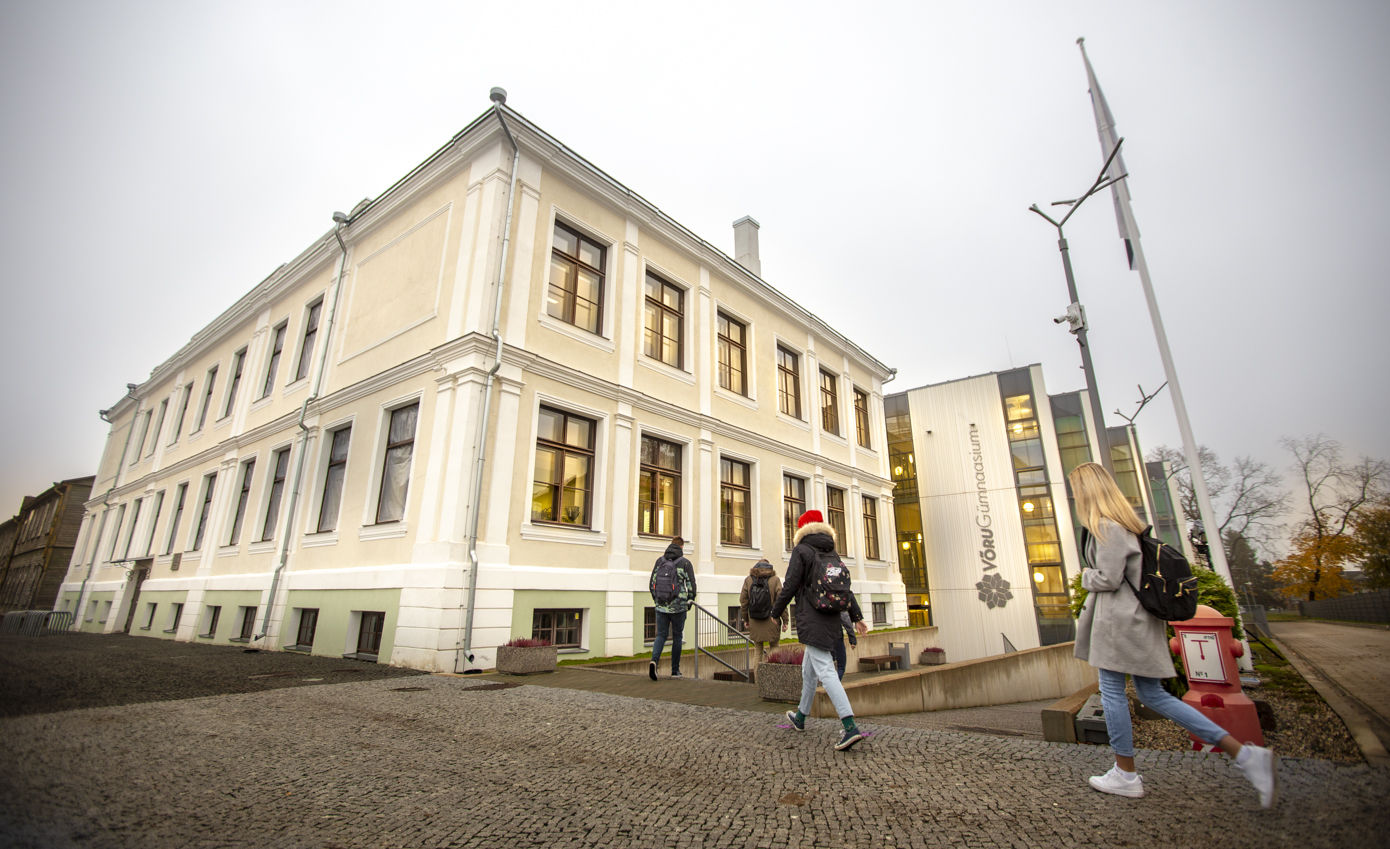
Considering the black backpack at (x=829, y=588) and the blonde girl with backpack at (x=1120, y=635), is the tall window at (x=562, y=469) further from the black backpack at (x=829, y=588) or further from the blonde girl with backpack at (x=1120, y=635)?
the blonde girl with backpack at (x=1120, y=635)

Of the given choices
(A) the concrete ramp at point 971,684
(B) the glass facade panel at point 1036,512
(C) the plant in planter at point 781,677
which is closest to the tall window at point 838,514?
(A) the concrete ramp at point 971,684

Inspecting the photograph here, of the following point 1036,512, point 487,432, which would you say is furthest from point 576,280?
point 1036,512

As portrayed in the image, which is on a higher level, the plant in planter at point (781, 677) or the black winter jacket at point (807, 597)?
the black winter jacket at point (807, 597)

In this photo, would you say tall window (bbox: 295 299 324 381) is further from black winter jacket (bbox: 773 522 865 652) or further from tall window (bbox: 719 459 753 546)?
black winter jacket (bbox: 773 522 865 652)

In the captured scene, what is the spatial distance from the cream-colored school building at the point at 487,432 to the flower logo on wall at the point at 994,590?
806 centimetres

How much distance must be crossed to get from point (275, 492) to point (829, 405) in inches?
636

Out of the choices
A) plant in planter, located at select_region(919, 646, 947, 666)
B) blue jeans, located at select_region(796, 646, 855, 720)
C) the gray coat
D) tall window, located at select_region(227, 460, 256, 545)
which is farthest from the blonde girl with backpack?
plant in planter, located at select_region(919, 646, 947, 666)

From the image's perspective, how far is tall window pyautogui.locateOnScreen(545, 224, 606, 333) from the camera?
41.1 ft

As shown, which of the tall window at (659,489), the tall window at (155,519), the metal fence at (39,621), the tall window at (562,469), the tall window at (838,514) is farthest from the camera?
the tall window at (155,519)

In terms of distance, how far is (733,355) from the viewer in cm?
1725

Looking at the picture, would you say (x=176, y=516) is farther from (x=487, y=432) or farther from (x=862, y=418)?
(x=862, y=418)

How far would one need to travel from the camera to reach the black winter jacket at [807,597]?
471cm

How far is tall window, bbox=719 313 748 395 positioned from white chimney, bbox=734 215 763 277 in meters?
3.49

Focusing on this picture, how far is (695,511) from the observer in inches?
558
